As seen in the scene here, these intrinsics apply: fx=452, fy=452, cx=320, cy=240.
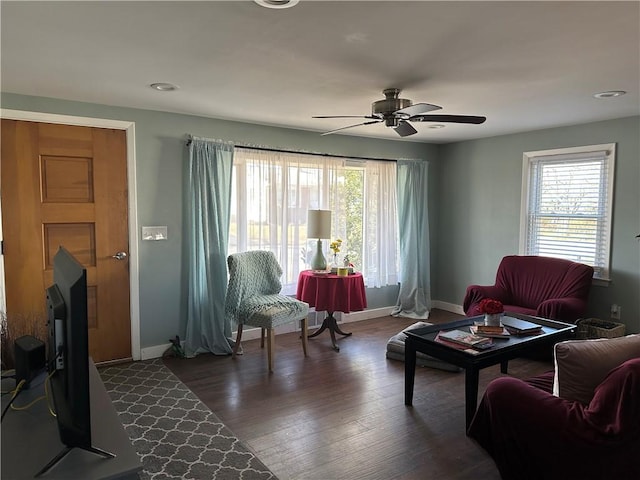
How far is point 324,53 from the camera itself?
8.41 feet

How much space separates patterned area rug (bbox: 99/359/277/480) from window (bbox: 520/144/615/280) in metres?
4.00

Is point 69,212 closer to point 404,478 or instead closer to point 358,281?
point 358,281

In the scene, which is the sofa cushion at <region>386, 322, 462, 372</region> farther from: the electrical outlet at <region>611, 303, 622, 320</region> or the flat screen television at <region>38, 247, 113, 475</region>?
the flat screen television at <region>38, 247, 113, 475</region>

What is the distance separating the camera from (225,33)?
2.29 m

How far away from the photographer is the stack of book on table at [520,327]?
335cm

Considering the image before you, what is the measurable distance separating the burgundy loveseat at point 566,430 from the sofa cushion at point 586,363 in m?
0.04

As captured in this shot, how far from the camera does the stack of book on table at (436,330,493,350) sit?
303cm

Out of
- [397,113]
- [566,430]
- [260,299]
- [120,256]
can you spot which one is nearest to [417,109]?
[397,113]

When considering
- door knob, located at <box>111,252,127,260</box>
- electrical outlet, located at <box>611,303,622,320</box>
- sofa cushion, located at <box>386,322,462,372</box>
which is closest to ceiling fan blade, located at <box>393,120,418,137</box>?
sofa cushion, located at <box>386,322,462,372</box>

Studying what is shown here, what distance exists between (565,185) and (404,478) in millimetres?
3870

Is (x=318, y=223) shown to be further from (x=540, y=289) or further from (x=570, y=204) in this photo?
(x=570, y=204)

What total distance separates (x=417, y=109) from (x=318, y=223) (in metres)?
Answer: 1.91

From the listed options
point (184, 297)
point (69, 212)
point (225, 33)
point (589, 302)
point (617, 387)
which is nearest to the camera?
point (617, 387)

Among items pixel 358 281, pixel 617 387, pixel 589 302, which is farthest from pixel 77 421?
pixel 589 302
